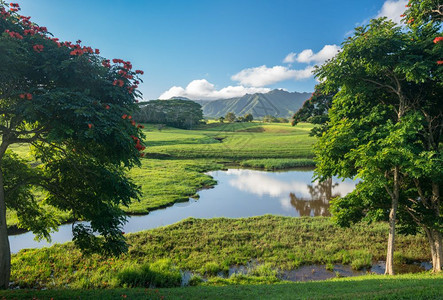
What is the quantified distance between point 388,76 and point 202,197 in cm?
2385

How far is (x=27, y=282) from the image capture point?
41.9 feet

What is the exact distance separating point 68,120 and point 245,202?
2521 centimetres

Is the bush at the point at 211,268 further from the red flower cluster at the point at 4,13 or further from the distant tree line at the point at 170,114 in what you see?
the distant tree line at the point at 170,114

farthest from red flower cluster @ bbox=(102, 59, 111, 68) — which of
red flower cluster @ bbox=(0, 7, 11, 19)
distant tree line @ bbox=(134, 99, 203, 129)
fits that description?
distant tree line @ bbox=(134, 99, 203, 129)

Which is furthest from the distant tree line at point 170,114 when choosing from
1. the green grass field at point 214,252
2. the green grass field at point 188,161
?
the green grass field at point 214,252

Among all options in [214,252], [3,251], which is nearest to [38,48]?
[3,251]

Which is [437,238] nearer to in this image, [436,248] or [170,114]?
[436,248]

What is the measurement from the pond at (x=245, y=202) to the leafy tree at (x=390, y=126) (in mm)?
12859

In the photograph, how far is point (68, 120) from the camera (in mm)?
7840

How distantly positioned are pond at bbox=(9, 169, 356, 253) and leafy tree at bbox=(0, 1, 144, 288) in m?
10.5

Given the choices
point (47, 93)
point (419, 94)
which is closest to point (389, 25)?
point (419, 94)

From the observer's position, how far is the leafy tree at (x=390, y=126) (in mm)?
11344

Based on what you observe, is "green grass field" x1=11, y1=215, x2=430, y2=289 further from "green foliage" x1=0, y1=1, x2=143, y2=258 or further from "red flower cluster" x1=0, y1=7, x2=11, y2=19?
"red flower cluster" x1=0, y1=7, x2=11, y2=19

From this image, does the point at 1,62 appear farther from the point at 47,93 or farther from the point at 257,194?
the point at 257,194
